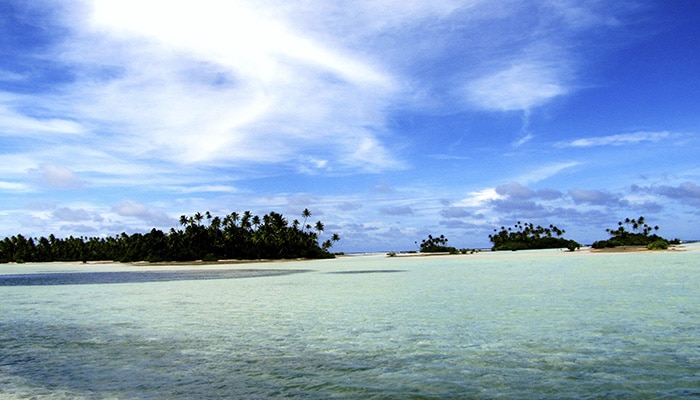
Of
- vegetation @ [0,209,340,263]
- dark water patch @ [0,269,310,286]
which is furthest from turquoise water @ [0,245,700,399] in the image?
vegetation @ [0,209,340,263]

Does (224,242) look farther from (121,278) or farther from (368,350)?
(368,350)

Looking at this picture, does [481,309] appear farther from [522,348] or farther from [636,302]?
[522,348]

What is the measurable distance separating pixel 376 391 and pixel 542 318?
13.3 meters

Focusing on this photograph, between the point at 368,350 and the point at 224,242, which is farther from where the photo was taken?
the point at 224,242

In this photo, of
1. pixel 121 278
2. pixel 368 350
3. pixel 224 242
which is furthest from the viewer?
pixel 224 242

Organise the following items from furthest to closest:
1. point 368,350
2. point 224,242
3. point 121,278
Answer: point 224,242 < point 121,278 < point 368,350

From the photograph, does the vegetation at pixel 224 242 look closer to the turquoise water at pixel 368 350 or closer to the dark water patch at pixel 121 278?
the dark water patch at pixel 121 278

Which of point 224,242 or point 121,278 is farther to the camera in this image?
point 224,242

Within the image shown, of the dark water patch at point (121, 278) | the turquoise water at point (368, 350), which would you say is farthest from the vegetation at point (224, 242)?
the turquoise water at point (368, 350)

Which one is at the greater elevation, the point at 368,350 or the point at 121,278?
the point at 121,278

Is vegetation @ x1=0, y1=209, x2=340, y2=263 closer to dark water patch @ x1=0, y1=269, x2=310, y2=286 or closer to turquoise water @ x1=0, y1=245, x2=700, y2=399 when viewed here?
dark water patch @ x1=0, y1=269, x2=310, y2=286

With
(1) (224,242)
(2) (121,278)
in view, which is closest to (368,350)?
(2) (121,278)

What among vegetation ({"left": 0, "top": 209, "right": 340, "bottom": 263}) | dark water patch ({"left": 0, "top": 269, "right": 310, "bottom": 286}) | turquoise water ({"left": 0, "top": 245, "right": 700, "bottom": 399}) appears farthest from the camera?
vegetation ({"left": 0, "top": 209, "right": 340, "bottom": 263})

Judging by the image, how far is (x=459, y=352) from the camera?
52.9 ft
